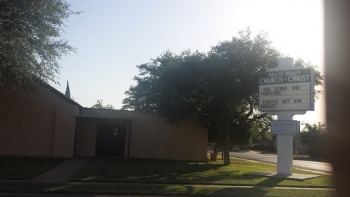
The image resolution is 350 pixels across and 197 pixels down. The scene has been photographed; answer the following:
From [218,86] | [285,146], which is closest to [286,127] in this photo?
[285,146]

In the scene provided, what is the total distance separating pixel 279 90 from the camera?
799 inches

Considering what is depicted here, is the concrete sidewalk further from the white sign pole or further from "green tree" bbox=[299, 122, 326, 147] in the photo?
"green tree" bbox=[299, 122, 326, 147]

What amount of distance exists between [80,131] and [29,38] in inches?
478

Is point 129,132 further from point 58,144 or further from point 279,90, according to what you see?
point 279,90

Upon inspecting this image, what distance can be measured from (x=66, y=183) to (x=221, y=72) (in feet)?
39.2

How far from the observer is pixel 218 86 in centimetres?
2370

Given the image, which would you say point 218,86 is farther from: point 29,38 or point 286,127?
point 29,38

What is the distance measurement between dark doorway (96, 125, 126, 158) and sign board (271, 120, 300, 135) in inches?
486

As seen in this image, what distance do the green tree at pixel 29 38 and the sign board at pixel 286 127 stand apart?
1042cm

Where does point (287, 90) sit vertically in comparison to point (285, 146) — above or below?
above

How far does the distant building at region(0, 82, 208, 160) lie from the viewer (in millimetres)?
25734

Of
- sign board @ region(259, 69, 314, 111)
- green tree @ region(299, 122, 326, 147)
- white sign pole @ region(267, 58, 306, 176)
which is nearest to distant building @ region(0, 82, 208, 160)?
sign board @ region(259, 69, 314, 111)

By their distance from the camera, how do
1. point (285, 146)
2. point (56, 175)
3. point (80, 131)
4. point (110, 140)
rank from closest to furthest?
point (56, 175), point (285, 146), point (80, 131), point (110, 140)

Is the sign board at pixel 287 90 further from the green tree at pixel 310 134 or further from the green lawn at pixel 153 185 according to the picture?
the green tree at pixel 310 134
